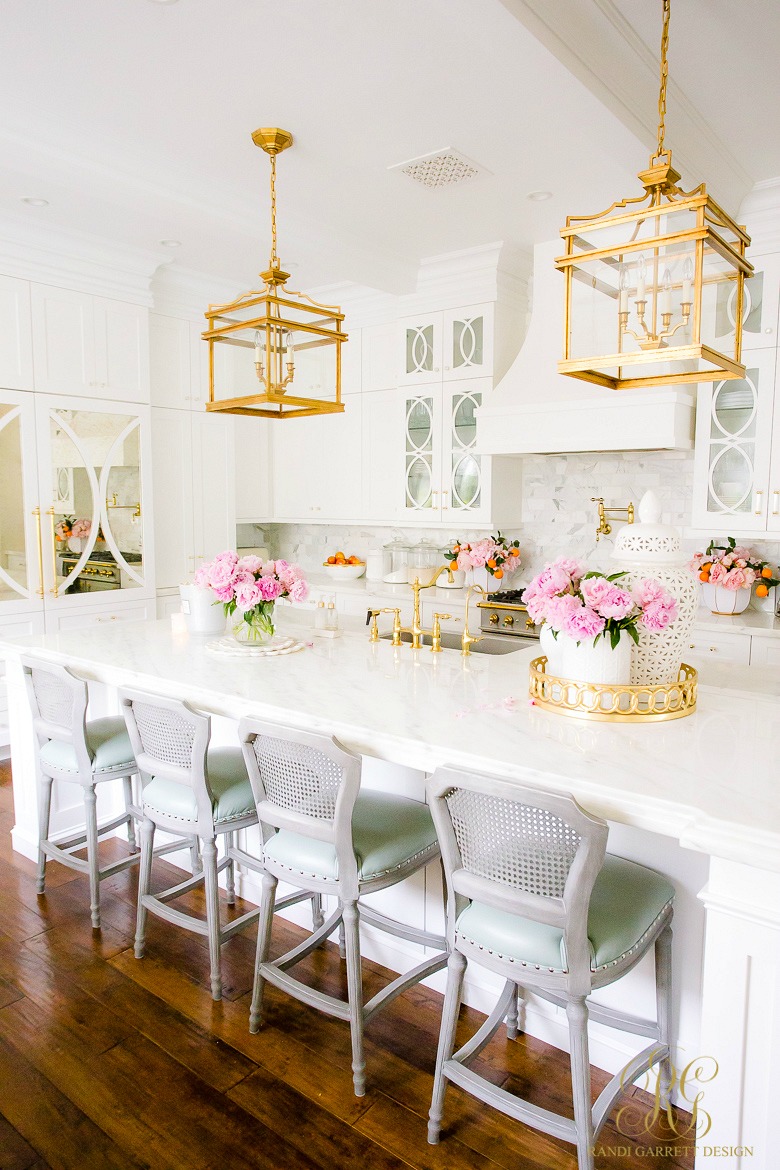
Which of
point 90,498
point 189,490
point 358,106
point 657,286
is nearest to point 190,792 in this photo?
point 657,286

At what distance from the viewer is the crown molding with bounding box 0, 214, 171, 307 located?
4047 millimetres

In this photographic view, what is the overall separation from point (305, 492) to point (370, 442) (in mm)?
710

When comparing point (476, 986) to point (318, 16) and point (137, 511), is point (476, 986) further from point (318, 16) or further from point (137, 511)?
point (137, 511)

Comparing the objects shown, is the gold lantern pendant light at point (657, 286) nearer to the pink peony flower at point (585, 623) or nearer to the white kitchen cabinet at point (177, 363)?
the pink peony flower at point (585, 623)

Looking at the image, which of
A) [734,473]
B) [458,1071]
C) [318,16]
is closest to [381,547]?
[734,473]

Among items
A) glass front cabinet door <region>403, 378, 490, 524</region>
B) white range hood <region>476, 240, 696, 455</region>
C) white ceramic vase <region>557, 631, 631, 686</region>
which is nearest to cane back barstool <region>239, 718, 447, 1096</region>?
white ceramic vase <region>557, 631, 631, 686</region>

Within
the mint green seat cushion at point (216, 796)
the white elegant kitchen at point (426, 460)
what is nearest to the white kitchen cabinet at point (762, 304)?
the white elegant kitchen at point (426, 460)

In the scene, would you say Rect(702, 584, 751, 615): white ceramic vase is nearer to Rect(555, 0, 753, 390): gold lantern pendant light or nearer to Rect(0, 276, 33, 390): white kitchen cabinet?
Rect(555, 0, 753, 390): gold lantern pendant light

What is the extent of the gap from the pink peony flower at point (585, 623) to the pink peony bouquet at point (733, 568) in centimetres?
215

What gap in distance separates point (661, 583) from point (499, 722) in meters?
0.57

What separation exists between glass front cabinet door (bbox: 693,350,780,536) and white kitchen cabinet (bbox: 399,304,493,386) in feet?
4.39

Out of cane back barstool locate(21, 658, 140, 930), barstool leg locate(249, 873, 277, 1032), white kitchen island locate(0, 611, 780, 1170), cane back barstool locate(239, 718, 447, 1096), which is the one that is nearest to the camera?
white kitchen island locate(0, 611, 780, 1170)

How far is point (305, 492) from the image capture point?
581cm

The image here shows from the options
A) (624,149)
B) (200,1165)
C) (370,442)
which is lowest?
(200,1165)
